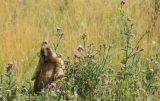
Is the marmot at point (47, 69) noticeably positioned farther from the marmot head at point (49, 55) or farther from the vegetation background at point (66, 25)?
the vegetation background at point (66, 25)

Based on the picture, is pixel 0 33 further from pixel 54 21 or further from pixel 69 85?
pixel 69 85

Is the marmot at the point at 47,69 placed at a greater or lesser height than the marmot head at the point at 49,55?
lesser

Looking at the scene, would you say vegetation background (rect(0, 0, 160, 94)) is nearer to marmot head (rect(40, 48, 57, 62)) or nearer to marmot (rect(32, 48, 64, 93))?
marmot (rect(32, 48, 64, 93))

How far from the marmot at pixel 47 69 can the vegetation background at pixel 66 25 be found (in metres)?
0.42

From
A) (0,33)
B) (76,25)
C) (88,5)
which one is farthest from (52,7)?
(0,33)

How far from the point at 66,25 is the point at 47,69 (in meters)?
2.24

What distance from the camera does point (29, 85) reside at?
538 centimetres

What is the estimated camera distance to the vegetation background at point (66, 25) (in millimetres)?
6246

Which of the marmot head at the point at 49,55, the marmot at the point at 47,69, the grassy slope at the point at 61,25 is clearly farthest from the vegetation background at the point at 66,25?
the marmot head at the point at 49,55

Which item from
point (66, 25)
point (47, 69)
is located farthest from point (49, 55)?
point (66, 25)

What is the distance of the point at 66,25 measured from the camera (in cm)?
725

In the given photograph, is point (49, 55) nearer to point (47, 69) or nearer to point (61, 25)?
point (47, 69)

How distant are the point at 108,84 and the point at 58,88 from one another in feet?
1.92

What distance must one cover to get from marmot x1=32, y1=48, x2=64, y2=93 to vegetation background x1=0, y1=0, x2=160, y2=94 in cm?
42
